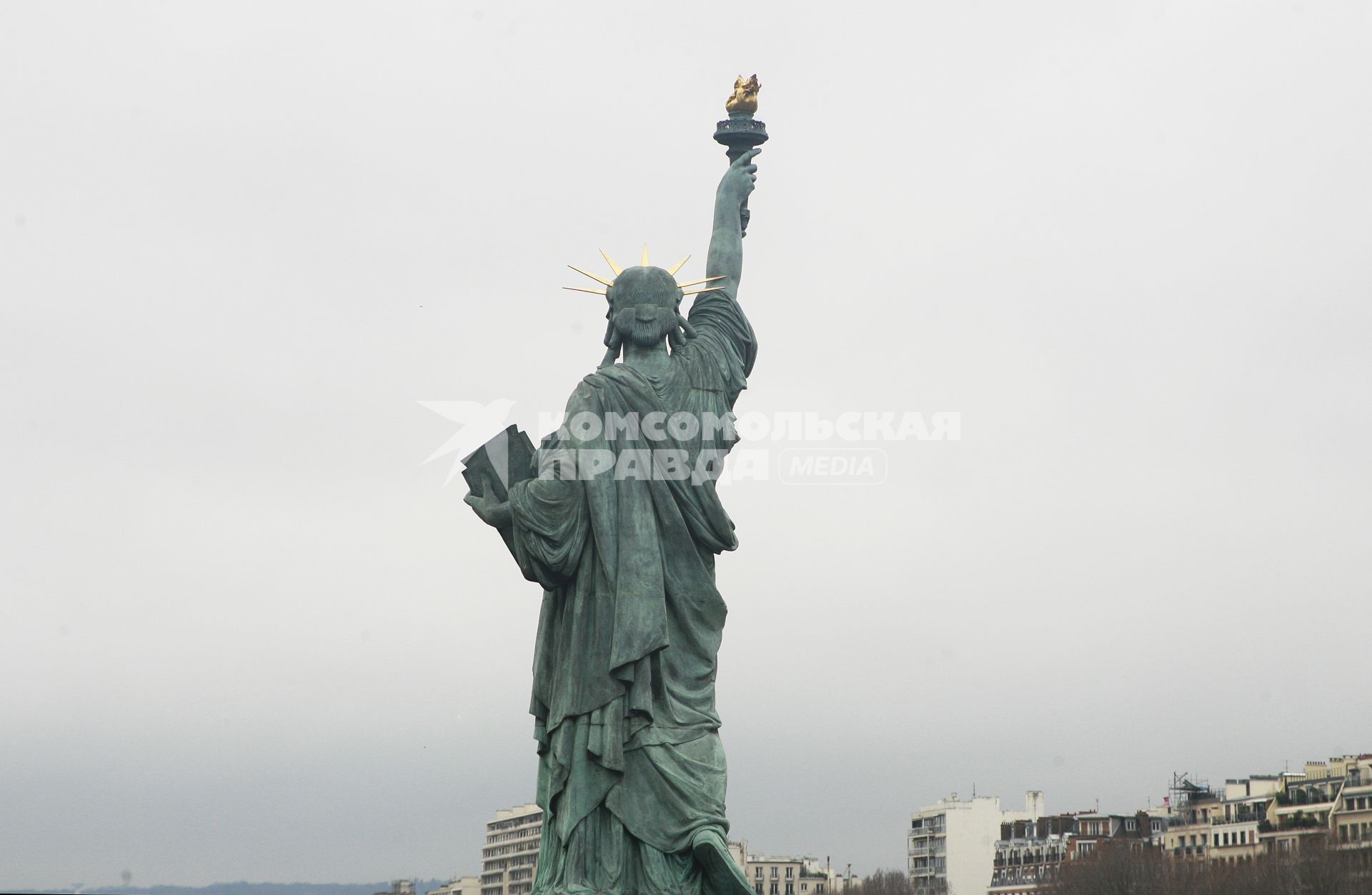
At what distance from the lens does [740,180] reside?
690 inches

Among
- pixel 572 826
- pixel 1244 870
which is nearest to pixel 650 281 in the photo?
pixel 572 826

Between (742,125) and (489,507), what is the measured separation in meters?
4.14

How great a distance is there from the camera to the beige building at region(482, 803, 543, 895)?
10431 cm

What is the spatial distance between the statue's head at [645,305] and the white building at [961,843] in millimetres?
94995

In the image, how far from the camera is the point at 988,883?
10856 centimetres

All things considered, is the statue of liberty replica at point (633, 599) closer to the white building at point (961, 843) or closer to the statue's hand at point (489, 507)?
the statue's hand at point (489, 507)

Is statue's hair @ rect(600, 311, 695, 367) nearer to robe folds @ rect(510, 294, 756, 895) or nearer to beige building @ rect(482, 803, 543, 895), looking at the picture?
robe folds @ rect(510, 294, 756, 895)

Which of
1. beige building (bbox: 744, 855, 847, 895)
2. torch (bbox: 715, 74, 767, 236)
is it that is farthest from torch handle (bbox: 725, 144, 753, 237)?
beige building (bbox: 744, 855, 847, 895)

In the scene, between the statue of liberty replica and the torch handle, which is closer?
the statue of liberty replica

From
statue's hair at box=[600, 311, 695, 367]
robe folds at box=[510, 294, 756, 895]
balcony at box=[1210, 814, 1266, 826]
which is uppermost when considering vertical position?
balcony at box=[1210, 814, 1266, 826]

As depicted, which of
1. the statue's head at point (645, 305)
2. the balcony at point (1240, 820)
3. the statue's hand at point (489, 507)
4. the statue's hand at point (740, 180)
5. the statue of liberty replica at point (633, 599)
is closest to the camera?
the statue of liberty replica at point (633, 599)

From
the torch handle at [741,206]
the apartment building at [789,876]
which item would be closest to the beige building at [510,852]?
the apartment building at [789,876]

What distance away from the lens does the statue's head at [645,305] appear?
16312 mm

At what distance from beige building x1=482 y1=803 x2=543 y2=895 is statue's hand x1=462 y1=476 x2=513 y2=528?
85608mm
